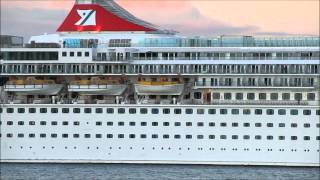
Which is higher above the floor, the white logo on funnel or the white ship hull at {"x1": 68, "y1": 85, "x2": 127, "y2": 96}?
the white logo on funnel

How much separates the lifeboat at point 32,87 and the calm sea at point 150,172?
3.25m

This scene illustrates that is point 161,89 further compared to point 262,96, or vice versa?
point 161,89

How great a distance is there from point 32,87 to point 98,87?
9.45 feet

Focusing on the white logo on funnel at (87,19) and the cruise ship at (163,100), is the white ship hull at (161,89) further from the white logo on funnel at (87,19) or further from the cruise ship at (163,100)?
the white logo on funnel at (87,19)

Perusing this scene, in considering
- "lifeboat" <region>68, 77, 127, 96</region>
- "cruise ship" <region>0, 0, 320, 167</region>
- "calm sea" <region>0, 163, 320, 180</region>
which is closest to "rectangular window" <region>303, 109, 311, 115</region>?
"cruise ship" <region>0, 0, 320, 167</region>

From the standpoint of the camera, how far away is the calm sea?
2009 inches

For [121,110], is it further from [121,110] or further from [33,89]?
[33,89]

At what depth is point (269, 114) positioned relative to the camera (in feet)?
174

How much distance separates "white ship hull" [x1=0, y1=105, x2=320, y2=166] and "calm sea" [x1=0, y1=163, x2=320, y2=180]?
1.24 ft

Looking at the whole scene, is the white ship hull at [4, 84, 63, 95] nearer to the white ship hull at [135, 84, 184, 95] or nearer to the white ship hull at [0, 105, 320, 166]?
the white ship hull at [0, 105, 320, 166]

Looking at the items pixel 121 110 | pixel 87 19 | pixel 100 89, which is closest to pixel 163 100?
pixel 121 110

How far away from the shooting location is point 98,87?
54688mm

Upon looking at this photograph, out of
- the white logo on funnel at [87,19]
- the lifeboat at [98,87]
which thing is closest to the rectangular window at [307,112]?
the lifeboat at [98,87]

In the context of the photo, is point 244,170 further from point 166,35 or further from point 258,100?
point 166,35
